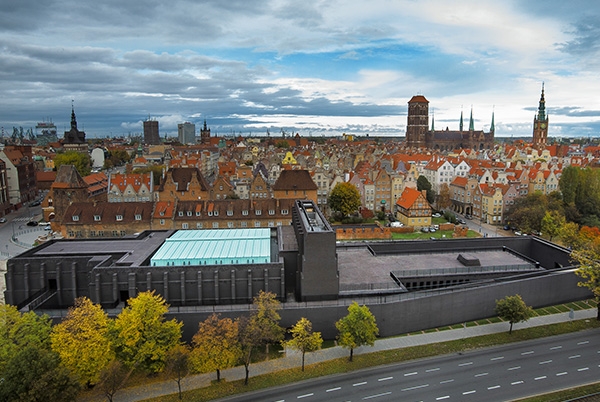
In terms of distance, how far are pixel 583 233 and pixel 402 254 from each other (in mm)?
31617

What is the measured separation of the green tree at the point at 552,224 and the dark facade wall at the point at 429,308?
2552 centimetres

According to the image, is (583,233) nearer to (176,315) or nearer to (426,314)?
(426,314)

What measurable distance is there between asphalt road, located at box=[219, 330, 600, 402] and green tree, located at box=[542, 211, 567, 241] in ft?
121

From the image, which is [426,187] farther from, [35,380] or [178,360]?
[35,380]

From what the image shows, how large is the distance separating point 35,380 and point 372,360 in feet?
79.8

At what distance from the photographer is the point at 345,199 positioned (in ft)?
277

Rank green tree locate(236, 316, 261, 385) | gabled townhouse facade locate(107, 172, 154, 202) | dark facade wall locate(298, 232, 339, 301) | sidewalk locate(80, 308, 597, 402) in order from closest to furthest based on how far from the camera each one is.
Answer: sidewalk locate(80, 308, 597, 402)
green tree locate(236, 316, 261, 385)
dark facade wall locate(298, 232, 339, 301)
gabled townhouse facade locate(107, 172, 154, 202)

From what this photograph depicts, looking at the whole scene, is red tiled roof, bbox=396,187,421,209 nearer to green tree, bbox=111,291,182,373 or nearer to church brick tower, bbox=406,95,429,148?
green tree, bbox=111,291,182,373

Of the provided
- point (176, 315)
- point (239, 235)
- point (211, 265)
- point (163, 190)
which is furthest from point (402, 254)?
point (163, 190)

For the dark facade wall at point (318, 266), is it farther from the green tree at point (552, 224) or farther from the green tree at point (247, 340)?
the green tree at point (552, 224)

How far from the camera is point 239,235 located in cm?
4869

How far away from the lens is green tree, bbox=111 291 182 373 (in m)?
31.4

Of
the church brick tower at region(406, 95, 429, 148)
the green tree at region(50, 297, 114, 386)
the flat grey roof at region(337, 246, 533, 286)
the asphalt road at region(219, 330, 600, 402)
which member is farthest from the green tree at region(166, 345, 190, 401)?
the church brick tower at region(406, 95, 429, 148)

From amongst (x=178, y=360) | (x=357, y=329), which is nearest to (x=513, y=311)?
(x=357, y=329)
